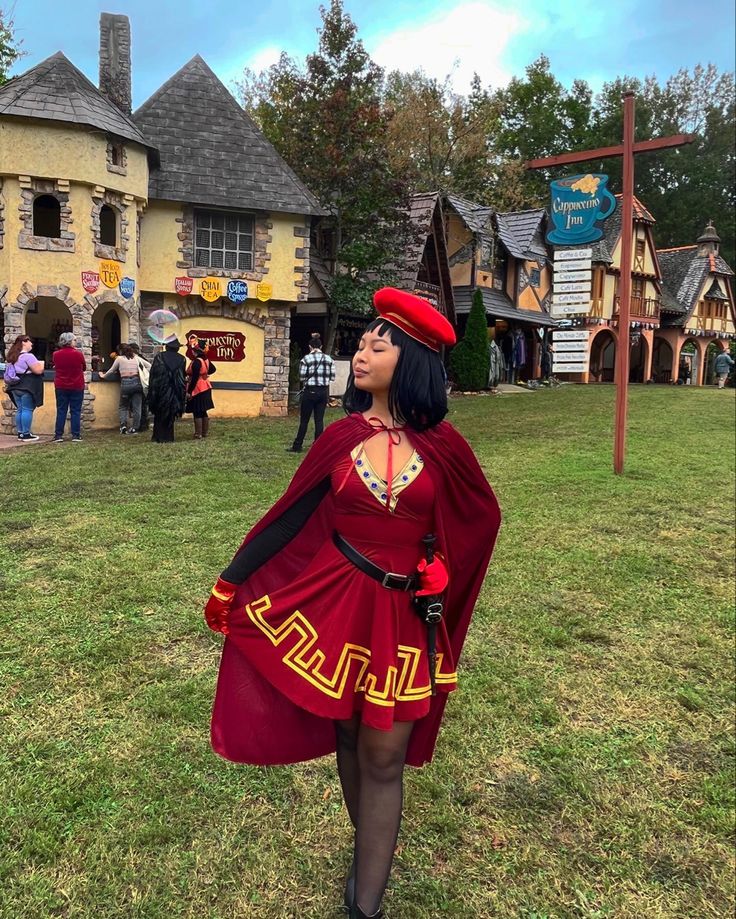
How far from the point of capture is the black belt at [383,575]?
6.93 ft

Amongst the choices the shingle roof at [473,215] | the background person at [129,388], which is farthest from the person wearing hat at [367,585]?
the shingle roof at [473,215]

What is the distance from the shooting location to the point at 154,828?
8.84 feet

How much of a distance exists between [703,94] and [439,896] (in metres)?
52.7

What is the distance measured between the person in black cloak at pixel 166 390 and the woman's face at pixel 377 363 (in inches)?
403

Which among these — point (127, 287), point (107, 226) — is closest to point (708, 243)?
point (107, 226)

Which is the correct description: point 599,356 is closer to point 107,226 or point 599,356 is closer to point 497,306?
point 497,306

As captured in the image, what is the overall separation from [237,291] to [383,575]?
15290 millimetres

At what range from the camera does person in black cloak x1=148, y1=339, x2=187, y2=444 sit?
11.8 m

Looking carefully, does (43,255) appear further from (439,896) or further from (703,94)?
(703,94)

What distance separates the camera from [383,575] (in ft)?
6.94

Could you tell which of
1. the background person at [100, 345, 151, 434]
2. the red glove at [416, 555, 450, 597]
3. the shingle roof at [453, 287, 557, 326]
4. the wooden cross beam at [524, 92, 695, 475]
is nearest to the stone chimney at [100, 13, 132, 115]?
the background person at [100, 345, 151, 434]

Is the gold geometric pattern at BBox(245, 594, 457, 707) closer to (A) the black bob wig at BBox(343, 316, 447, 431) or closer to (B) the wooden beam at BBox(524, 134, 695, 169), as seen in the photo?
(A) the black bob wig at BBox(343, 316, 447, 431)

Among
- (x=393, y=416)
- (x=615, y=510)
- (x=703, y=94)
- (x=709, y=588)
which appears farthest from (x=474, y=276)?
(x=703, y=94)

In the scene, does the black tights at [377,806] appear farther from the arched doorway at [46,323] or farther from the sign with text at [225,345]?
the arched doorway at [46,323]
